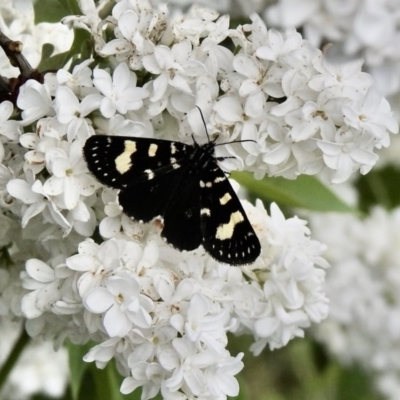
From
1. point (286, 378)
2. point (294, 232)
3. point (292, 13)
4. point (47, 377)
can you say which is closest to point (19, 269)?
point (294, 232)

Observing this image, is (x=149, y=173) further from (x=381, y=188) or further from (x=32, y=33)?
(x=381, y=188)

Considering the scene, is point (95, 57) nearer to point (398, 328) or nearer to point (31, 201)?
point (31, 201)

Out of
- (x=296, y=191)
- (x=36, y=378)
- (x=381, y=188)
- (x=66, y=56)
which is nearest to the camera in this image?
(x=66, y=56)

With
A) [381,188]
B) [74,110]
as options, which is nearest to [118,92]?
[74,110]

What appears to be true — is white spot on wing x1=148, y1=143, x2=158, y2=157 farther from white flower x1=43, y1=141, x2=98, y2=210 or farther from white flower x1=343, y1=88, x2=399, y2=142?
white flower x1=343, y1=88, x2=399, y2=142

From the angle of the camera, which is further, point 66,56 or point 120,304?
point 66,56
